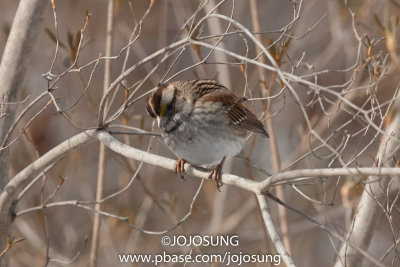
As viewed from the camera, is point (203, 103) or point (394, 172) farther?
point (203, 103)

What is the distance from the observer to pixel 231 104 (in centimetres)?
447

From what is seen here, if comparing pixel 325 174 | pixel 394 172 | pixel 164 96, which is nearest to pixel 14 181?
pixel 164 96

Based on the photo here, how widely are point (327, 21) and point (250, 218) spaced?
2.66 m

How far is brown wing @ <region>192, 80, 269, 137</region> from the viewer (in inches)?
174

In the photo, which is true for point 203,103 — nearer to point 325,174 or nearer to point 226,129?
point 226,129

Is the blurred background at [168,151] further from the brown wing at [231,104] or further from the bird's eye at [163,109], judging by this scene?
the bird's eye at [163,109]

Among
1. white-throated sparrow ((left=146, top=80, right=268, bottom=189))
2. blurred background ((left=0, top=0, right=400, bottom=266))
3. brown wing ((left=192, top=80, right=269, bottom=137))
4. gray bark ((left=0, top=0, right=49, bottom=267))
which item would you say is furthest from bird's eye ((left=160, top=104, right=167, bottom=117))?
blurred background ((left=0, top=0, right=400, bottom=266))

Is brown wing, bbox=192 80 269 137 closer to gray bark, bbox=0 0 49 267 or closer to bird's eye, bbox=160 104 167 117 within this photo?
bird's eye, bbox=160 104 167 117

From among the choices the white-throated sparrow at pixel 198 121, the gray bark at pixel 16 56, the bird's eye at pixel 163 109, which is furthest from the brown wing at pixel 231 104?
the gray bark at pixel 16 56

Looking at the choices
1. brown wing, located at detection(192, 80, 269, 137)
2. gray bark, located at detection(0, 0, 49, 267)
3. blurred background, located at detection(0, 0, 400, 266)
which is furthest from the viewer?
blurred background, located at detection(0, 0, 400, 266)

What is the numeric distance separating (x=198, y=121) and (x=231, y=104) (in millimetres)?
354

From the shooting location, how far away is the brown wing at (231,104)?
14.5 ft

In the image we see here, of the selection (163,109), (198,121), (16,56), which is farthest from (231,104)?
(16,56)

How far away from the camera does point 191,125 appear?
423 centimetres
